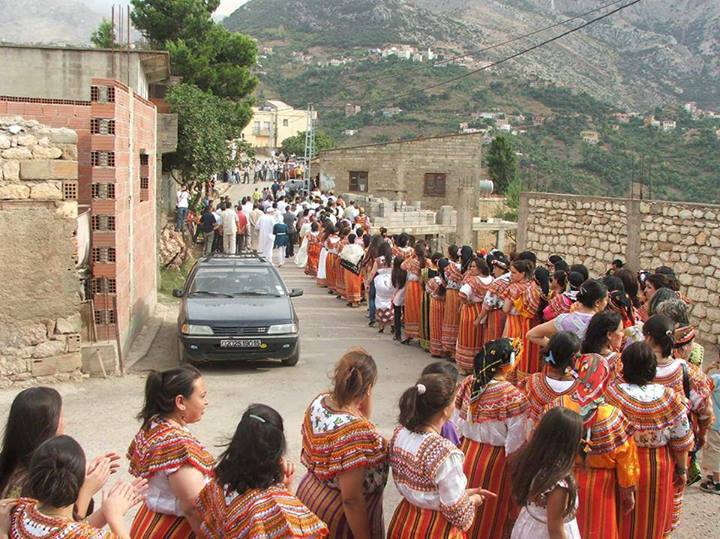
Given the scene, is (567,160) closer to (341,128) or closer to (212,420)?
(341,128)

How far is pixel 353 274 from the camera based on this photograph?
18125 mm

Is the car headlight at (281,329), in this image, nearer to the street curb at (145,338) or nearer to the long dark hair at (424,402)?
the street curb at (145,338)

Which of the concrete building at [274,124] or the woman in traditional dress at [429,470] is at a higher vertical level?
the concrete building at [274,124]

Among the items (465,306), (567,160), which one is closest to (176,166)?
(465,306)

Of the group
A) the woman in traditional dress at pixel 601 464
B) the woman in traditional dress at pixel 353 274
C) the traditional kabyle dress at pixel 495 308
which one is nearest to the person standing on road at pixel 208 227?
the woman in traditional dress at pixel 353 274

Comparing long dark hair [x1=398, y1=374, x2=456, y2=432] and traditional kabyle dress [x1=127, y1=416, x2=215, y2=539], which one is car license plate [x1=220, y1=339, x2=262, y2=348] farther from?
long dark hair [x1=398, y1=374, x2=456, y2=432]

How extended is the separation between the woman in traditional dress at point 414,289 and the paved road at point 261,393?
0.38m

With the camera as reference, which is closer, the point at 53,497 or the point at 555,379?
the point at 53,497

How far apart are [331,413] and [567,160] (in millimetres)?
70382

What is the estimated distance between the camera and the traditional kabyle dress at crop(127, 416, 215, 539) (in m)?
4.48

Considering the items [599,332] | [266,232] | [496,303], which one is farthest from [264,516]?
[266,232]

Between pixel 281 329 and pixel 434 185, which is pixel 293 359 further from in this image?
pixel 434 185

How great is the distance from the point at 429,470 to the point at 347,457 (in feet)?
1.71

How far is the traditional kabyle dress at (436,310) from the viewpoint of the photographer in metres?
12.6
